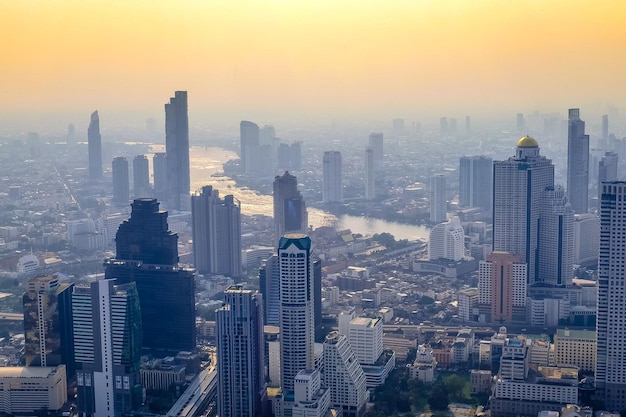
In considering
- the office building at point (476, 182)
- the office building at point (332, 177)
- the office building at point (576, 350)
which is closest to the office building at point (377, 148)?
the office building at point (332, 177)

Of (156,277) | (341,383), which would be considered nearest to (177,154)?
(156,277)

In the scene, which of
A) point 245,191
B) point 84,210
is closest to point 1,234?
point 84,210

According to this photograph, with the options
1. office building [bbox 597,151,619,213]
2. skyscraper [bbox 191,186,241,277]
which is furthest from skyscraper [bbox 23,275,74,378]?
office building [bbox 597,151,619,213]

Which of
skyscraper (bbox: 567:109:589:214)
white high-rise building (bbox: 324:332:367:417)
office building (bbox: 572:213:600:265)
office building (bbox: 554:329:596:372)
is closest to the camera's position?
white high-rise building (bbox: 324:332:367:417)

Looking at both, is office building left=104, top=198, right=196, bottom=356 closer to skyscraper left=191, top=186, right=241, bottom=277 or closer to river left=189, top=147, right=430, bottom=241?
skyscraper left=191, top=186, right=241, bottom=277

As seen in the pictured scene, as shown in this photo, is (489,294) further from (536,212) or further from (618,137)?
(618,137)

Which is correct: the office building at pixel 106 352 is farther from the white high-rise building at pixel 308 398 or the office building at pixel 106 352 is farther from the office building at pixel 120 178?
the office building at pixel 120 178
